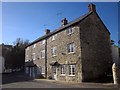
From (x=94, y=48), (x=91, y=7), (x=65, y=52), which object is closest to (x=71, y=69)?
(x=65, y=52)

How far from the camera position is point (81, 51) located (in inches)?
939

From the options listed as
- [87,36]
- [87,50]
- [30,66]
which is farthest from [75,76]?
[30,66]

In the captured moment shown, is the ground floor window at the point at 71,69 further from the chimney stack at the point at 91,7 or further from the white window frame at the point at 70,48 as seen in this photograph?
the chimney stack at the point at 91,7

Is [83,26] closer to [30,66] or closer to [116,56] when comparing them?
[116,56]

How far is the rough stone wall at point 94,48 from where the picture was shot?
2422 cm

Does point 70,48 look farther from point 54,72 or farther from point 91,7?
point 91,7

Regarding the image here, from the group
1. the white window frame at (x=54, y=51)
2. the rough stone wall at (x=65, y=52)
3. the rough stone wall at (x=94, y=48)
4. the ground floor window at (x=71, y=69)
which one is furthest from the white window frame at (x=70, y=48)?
the white window frame at (x=54, y=51)

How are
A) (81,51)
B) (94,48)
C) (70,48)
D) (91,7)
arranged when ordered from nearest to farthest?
(81,51) < (94,48) < (70,48) < (91,7)

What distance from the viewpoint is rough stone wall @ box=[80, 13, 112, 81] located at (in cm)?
2422

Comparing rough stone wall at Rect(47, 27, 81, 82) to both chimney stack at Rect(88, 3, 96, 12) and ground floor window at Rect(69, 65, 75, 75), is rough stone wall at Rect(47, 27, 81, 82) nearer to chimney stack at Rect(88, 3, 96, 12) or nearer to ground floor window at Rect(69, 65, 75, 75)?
ground floor window at Rect(69, 65, 75, 75)

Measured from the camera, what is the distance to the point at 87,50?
24719 mm

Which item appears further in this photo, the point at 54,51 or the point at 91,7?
the point at 54,51

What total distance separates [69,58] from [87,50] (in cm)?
313

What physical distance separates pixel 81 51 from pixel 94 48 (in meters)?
3.10
